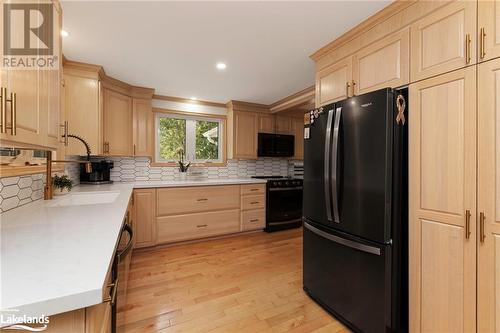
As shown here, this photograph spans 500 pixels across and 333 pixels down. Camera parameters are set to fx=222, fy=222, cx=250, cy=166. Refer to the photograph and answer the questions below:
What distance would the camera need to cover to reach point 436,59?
1.27 m

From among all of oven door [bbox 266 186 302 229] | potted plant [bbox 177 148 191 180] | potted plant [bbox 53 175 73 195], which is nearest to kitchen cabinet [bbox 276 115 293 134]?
oven door [bbox 266 186 302 229]

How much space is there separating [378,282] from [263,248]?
1888mm

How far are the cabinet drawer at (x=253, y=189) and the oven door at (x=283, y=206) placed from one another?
0.36ft

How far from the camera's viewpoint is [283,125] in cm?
447

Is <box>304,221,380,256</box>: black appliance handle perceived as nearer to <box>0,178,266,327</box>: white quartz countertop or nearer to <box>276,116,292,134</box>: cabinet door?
<box>0,178,266,327</box>: white quartz countertop

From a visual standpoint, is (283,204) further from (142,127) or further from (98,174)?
(98,174)

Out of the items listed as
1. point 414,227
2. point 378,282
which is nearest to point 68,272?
point 378,282

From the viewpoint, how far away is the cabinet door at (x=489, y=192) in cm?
106

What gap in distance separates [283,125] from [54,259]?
4.12 metres

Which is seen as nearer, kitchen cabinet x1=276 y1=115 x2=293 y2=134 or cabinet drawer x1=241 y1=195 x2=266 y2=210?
cabinet drawer x1=241 y1=195 x2=266 y2=210

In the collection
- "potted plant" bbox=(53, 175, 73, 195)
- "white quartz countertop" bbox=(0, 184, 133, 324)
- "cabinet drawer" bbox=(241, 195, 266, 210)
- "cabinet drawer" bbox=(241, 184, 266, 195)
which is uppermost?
"potted plant" bbox=(53, 175, 73, 195)

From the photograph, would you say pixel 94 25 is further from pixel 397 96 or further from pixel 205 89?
pixel 397 96

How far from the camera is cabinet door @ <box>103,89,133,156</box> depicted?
9.46 feet

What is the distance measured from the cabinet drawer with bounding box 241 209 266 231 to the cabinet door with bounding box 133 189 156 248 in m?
1.36
